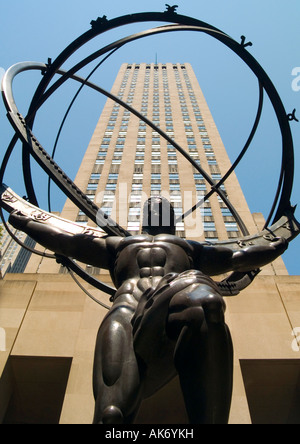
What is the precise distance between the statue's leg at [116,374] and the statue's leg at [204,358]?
429 millimetres

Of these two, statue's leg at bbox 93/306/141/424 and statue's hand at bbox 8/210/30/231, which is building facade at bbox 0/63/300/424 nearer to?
statue's hand at bbox 8/210/30/231

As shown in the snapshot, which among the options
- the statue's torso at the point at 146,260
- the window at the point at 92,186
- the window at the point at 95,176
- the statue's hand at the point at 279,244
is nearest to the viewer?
the statue's torso at the point at 146,260

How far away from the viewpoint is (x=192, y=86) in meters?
55.4

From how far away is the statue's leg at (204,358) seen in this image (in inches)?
110

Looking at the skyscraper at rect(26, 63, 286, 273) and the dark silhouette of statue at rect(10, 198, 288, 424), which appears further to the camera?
the skyscraper at rect(26, 63, 286, 273)

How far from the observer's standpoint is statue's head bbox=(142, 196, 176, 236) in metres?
4.89

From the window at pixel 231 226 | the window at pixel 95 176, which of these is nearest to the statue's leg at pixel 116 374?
the window at pixel 231 226

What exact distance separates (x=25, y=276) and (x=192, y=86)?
5207cm

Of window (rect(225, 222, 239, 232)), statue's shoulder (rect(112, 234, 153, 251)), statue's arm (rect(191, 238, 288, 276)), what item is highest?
statue's shoulder (rect(112, 234, 153, 251))

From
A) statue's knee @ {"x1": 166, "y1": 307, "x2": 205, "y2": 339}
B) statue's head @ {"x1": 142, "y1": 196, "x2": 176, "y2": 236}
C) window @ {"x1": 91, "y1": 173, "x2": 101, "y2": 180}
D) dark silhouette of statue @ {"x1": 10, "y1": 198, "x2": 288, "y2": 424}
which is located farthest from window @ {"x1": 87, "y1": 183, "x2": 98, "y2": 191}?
statue's knee @ {"x1": 166, "y1": 307, "x2": 205, "y2": 339}

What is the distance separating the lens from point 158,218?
4984mm

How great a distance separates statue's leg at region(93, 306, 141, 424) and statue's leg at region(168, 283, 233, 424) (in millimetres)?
429

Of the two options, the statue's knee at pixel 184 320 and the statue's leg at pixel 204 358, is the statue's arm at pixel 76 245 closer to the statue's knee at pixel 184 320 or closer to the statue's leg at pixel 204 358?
the statue's knee at pixel 184 320

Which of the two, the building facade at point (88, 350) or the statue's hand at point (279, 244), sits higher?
the statue's hand at point (279, 244)
